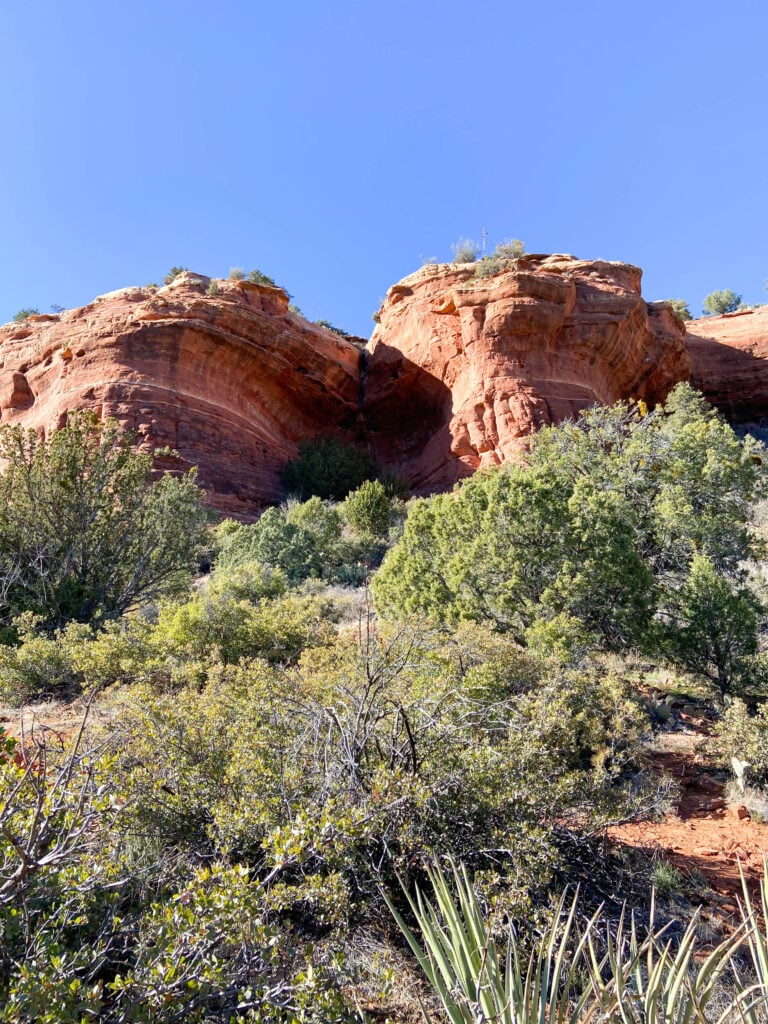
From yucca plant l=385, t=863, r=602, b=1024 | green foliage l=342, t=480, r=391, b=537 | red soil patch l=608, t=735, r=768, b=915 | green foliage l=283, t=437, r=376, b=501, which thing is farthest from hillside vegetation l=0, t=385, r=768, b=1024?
green foliage l=283, t=437, r=376, b=501

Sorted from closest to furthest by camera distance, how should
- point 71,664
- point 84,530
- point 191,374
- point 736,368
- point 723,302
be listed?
point 71,664 → point 84,530 → point 191,374 → point 736,368 → point 723,302

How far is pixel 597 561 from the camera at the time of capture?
22.9 ft

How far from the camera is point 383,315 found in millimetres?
25531

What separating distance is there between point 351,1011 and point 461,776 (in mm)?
1156

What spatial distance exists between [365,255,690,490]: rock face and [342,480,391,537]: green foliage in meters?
3.48

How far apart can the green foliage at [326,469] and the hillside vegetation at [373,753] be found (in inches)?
379

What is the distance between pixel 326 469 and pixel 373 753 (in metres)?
19.2

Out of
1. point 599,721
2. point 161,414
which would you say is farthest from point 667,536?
point 161,414

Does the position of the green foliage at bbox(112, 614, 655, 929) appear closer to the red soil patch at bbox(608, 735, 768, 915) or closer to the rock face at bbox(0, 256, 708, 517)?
the red soil patch at bbox(608, 735, 768, 915)

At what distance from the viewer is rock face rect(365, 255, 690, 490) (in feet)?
66.0

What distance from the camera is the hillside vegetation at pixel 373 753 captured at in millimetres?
1845

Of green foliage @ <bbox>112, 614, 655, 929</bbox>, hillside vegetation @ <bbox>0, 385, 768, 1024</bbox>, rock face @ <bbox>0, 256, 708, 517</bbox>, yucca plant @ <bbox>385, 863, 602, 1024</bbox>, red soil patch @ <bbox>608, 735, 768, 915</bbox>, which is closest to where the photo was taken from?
yucca plant @ <bbox>385, 863, 602, 1024</bbox>

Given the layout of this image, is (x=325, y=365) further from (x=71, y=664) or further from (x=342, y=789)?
(x=342, y=789)

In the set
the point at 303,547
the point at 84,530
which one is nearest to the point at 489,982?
the point at 84,530
